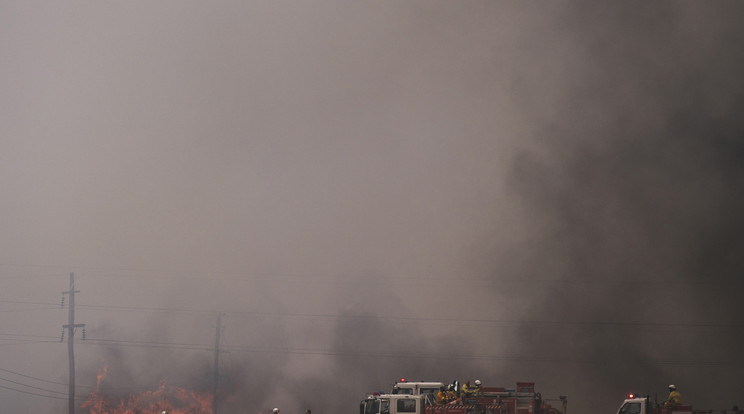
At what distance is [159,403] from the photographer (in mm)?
52500

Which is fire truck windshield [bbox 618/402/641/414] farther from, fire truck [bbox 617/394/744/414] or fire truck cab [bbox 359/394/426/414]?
fire truck cab [bbox 359/394/426/414]

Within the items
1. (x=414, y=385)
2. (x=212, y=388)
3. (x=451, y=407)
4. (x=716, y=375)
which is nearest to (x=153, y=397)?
(x=212, y=388)

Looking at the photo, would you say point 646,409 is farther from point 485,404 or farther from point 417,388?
point 417,388

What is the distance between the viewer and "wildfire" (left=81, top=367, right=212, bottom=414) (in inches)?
2050

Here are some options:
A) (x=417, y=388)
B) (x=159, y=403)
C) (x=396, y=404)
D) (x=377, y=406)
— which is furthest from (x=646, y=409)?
(x=159, y=403)

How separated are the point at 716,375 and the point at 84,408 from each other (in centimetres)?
4222

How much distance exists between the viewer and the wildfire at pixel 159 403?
52062 mm

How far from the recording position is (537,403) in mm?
26859

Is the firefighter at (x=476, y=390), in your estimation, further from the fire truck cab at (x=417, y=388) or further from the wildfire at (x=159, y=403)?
the wildfire at (x=159, y=403)

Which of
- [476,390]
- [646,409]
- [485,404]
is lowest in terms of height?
[485,404]

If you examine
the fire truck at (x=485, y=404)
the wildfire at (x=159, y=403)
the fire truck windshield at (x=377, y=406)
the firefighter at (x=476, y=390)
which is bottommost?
the wildfire at (x=159, y=403)

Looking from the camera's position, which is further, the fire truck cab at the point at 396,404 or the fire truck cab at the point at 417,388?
the fire truck cab at the point at 417,388

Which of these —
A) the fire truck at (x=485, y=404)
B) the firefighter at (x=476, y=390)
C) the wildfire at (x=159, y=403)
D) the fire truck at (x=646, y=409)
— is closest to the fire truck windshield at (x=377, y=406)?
the fire truck at (x=485, y=404)

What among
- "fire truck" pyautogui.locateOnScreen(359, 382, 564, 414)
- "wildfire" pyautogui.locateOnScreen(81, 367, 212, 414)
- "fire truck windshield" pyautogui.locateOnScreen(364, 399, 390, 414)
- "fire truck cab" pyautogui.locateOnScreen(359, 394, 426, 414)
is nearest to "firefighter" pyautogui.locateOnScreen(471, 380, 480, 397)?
"fire truck" pyautogui.locateOnScreen(359, 382, 564, 414)
